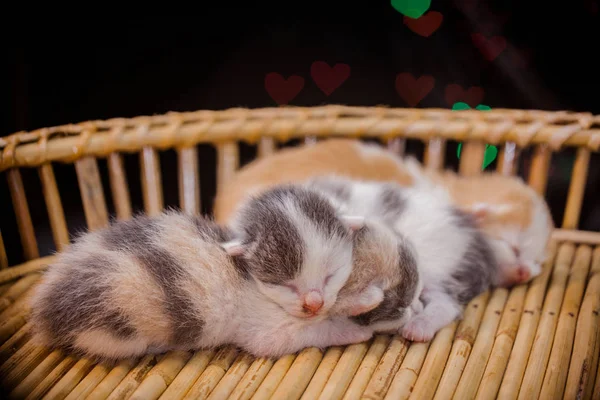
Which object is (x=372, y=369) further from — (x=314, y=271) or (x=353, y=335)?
(x=314, y=271)

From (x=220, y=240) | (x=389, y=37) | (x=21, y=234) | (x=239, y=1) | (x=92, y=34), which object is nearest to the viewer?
(x=220, y=240)

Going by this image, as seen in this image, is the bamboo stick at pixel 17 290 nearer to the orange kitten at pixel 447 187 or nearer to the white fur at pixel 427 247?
the orange kitten at pixel 447 187

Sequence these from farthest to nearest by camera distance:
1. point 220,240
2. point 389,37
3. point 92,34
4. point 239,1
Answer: point 389,37, point 239,1, point 92,34, point 220,240

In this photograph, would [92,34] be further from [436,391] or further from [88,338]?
[436,391]

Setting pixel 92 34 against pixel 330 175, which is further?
pixel 92 34

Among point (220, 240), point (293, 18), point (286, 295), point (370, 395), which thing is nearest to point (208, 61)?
point (293, 18)

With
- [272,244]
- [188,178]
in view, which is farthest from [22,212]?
[272,244]

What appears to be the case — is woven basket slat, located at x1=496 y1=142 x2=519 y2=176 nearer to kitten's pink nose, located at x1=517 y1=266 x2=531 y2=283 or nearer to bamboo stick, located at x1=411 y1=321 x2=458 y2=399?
kitten's pink nose, located at x1=517 y1=266 x2=531 y2=283
